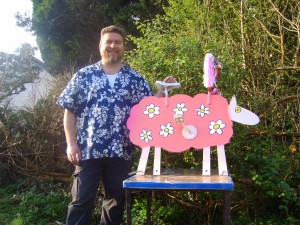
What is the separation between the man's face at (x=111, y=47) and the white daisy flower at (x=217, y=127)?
2.97ft

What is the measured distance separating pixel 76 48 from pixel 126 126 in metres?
5.40

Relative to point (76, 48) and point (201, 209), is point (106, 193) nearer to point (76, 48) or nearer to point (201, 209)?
point (201, 209)

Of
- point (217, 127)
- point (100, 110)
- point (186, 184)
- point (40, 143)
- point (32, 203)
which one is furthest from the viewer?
point (40, 143)

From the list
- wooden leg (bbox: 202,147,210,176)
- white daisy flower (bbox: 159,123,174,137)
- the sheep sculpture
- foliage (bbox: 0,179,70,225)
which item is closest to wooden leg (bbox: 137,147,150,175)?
the sheep sculpture

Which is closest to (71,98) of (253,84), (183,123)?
(183,123)

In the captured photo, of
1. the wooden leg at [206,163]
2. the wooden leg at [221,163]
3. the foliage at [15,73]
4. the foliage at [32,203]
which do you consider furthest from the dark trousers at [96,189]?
the foliage at [15,73]

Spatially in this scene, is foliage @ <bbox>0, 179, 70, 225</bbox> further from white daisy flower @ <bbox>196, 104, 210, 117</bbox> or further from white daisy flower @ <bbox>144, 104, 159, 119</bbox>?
white daisy flower @ <bbox>196, 104, 210, 117</bbox>

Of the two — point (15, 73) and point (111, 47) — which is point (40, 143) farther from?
point (111, 47)

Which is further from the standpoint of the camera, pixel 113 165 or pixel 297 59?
pixel 297 59

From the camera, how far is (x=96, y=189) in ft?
9.55

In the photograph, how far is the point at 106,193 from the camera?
119 inches

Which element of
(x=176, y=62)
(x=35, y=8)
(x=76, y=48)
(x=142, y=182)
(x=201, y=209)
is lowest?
(x=201, y=209)

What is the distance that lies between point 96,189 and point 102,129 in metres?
0.46

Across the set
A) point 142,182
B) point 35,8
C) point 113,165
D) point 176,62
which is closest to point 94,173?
point 113,165
